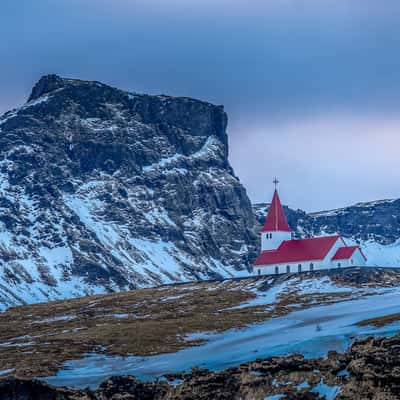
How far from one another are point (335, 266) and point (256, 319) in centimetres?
5373

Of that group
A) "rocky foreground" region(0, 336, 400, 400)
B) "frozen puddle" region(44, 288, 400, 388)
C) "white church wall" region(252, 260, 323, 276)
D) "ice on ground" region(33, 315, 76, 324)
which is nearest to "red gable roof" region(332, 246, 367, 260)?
"white church wall" region(252, 260, 323, 276)

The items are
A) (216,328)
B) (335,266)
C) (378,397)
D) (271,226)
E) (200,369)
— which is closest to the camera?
(378,397)

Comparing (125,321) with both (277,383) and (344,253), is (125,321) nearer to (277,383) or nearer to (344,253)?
(344,253)

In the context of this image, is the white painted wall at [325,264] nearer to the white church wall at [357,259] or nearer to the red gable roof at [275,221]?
the white church wall at [357,259]

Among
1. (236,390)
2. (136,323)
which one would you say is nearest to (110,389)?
(236,390)

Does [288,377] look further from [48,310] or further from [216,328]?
[48,310]

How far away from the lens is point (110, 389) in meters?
55.2

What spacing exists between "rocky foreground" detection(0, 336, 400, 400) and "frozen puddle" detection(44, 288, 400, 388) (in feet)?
20.3

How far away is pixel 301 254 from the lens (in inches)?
6206

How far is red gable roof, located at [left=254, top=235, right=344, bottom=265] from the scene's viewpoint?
15438 cm

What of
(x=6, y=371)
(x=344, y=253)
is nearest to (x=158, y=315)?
(x=344, y=253)

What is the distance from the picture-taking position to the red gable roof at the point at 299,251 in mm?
154375

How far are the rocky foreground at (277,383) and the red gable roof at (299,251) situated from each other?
9649 centimetres

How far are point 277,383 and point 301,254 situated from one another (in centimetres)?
10586
